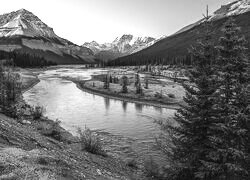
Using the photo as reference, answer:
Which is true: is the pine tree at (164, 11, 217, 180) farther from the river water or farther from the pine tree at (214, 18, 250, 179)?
the river water

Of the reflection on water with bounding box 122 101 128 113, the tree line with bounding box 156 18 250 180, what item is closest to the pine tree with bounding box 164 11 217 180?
the tree line with bounding box 156 18 250 180

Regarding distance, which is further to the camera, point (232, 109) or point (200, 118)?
point (200, 118)

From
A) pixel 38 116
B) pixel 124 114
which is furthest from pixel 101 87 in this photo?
pixel 38 116

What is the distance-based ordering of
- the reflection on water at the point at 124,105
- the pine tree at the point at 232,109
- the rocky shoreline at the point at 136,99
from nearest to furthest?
1. the pine tree at the point at 232,109
2. the reflection on water at the point at 124,105
3. the rocky shoreline at the point at 136,99

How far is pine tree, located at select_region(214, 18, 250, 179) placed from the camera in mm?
15984

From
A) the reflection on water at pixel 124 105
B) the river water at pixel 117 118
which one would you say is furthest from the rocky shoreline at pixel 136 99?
the river water at pixel 117 118

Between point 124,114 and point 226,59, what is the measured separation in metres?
32.3

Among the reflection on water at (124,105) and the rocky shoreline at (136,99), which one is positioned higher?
the rocky shoreline at (136,99)

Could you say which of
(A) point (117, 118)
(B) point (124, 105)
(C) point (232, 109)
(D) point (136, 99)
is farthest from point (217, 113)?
(D) point (136, 99)

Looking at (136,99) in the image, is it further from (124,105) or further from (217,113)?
(217,113)

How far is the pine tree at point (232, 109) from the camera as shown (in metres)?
16.0

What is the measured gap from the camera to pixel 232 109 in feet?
53.6

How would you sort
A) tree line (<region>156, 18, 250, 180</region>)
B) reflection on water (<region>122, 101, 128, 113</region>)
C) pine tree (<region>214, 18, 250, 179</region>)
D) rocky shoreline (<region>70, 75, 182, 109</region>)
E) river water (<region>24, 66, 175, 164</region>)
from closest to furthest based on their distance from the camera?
1. pine tree (<region>214, 18, 250, 179</region>)
2. tree line (<region>156, 18, 250, 180</region>)
3. river water (<region>24, 66, 175, 164</region>)
4. reflection on water (<region>122, 101, 128, 113</region>)
5. rocky shoreline (<region>70, 75, 182, 109</region>)

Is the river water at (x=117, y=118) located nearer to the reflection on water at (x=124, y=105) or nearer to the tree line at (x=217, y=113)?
the reflection on water at (x=124, y=105)
